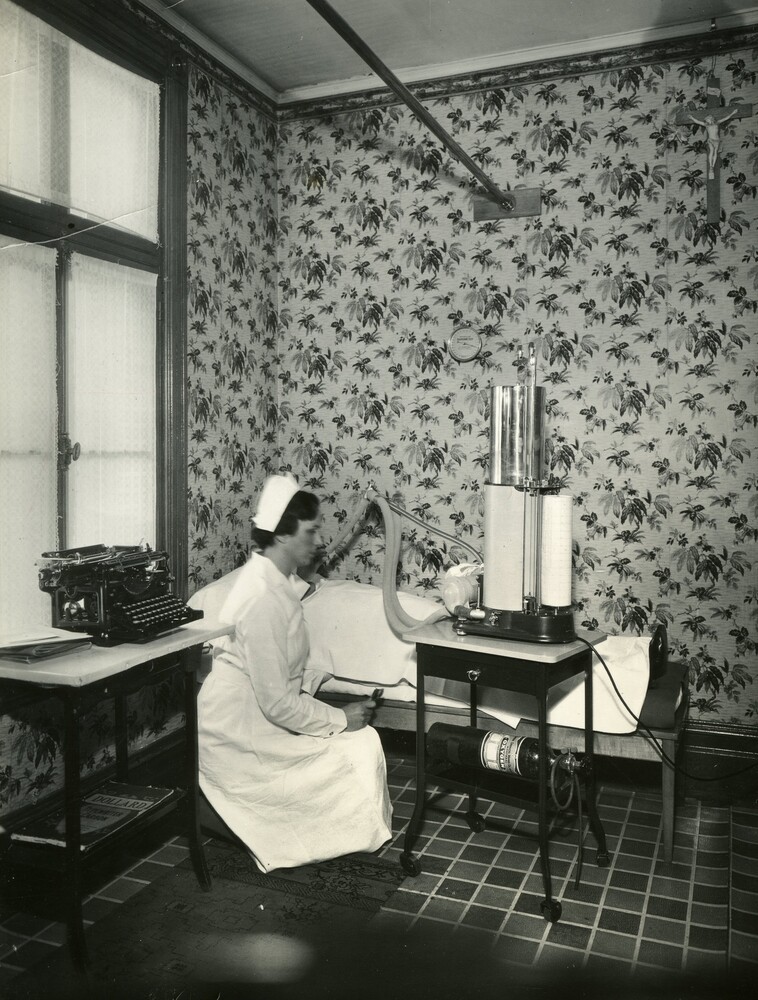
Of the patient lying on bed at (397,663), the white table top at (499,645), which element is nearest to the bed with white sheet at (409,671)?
the patient lying on bed at (397,663)

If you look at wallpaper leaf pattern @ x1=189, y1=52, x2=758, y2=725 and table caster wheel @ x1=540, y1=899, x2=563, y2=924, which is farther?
wallpaper leaf pattern @ x1=189, y1=52, x2=758, y2=725

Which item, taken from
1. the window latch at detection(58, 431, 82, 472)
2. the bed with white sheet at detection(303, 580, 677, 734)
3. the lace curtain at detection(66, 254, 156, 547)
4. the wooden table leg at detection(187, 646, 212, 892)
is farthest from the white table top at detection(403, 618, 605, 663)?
the window latch at detection(58, 431, 82, 472)

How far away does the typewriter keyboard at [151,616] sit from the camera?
2770 mm

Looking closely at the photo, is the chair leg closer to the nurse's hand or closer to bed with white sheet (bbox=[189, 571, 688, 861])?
bed with white sheet (bbox=[189, 571, 688, 861])

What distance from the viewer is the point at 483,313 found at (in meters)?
4.38

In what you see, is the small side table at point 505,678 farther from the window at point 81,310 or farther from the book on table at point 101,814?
the window at point 81,310

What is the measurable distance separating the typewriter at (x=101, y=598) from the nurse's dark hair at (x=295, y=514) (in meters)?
0.55

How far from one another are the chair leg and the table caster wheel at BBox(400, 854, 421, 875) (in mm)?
907

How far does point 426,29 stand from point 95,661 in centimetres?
320

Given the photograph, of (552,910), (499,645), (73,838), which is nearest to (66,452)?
(73,838)

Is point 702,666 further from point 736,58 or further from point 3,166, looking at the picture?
point 3,166

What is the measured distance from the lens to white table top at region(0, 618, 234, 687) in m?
2.39

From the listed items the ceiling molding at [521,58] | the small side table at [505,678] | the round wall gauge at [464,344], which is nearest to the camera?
the small side table at [505,678]

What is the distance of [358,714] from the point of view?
3.30m
